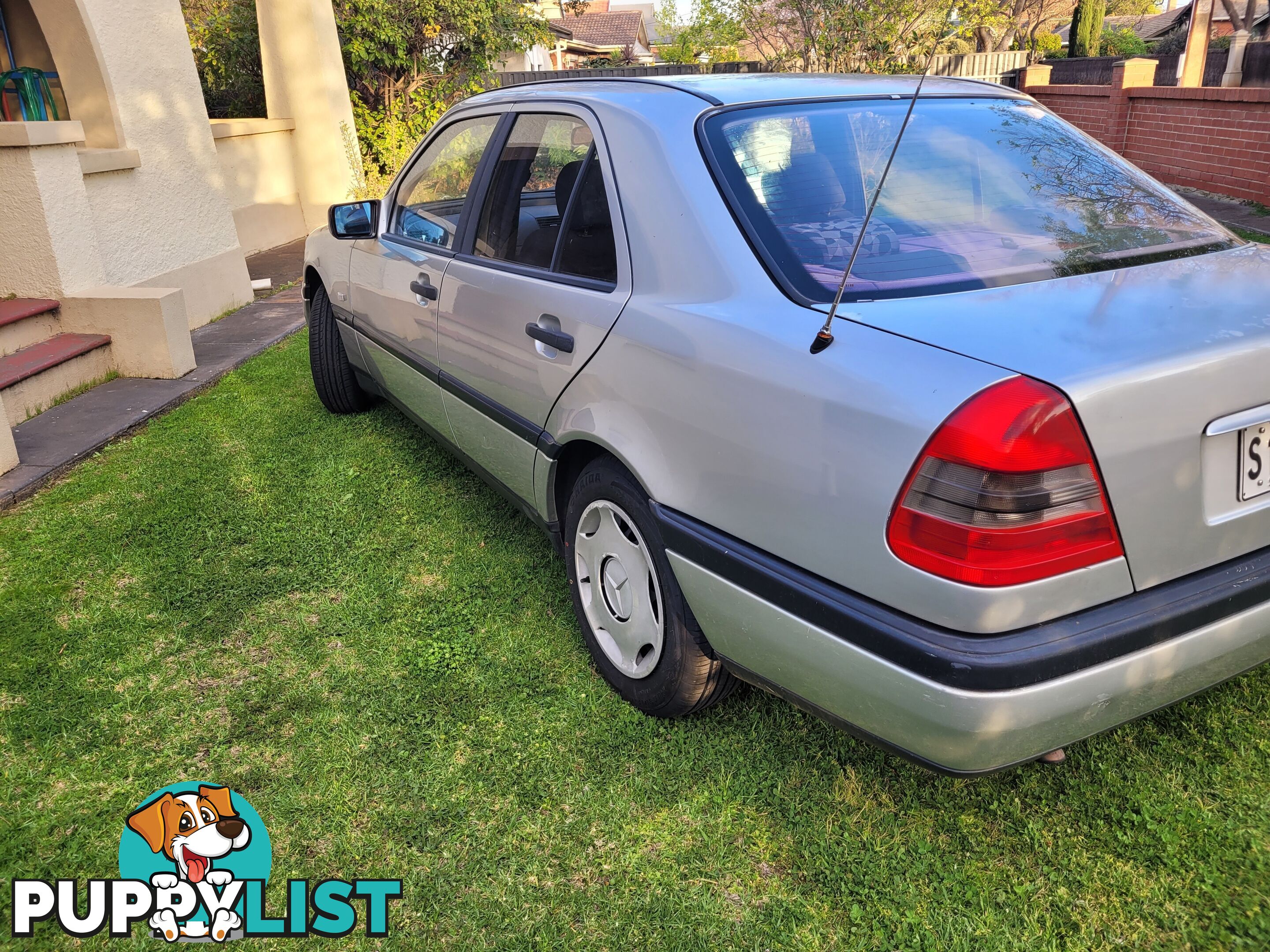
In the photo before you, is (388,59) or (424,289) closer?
(424,289)

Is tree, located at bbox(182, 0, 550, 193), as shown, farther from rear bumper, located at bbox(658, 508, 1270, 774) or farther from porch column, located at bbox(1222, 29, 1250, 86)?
porch column, located at bbox(1222, 29, 1250, 86)

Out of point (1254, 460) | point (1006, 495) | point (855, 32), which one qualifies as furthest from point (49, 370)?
point (855, 32)

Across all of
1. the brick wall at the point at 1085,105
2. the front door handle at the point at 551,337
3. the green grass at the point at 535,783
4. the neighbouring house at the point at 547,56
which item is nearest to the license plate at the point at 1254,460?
the green grass at the point at 535,783

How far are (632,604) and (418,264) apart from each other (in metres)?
1.77

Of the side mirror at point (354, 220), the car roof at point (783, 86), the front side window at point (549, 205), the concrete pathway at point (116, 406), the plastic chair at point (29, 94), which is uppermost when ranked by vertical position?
the plastic chair at point (29, 94)

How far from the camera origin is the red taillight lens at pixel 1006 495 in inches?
64.8

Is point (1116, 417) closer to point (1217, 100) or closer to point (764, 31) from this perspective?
point (1217, 100)

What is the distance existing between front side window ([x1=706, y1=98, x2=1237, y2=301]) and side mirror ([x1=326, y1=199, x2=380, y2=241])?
218 centimetres

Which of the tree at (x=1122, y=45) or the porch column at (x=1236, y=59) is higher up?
the tree at (x=1122, y=45)

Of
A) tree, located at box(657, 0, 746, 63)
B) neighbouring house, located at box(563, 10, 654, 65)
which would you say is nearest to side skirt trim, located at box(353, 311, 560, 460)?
tree, located at box(657, 0, 746, 63)

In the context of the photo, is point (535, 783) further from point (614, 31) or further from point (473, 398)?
point (614, 31)

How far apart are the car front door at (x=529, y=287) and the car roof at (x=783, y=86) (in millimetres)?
143

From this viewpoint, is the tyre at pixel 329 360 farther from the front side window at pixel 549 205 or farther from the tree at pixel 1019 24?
the tree at pixel 1019 24

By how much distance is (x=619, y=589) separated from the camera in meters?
2.63
